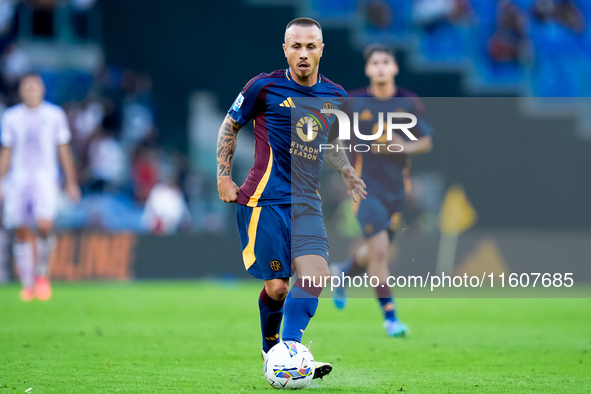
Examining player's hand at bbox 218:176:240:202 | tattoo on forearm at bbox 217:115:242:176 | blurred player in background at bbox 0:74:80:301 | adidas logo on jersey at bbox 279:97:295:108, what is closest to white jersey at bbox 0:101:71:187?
blurred player in background at bbox 0:74:80:301

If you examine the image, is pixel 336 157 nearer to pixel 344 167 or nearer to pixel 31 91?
pixel 344 167

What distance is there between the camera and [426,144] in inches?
311

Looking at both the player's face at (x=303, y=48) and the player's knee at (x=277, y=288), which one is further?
the player's knee at (x=277, y=288)

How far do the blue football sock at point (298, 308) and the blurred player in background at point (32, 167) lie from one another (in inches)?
256

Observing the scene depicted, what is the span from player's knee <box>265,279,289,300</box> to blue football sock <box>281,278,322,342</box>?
0.44 ft

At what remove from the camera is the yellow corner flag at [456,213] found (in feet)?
52.0

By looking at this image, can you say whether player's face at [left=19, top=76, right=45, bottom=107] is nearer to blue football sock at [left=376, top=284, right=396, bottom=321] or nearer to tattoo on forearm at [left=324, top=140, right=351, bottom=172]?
blue football sock at [left=376, top=284, right=396, bottom=321]

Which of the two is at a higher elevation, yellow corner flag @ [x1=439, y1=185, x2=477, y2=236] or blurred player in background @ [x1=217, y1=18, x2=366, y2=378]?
yellow corner flag @ [x1=439, y1=185, x2=477, y2=236]

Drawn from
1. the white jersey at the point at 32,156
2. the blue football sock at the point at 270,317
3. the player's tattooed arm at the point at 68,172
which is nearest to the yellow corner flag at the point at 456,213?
the player's tattooed arm at the point at 68,172

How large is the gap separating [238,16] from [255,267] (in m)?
14.3

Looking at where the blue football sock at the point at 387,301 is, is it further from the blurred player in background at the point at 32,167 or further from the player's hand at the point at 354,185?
the blurred player in background at the point at 32,167

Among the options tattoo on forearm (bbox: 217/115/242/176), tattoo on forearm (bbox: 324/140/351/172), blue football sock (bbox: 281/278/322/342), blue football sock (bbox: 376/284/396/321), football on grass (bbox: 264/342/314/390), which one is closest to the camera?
football on grass (bbox: 264/342/314/390)

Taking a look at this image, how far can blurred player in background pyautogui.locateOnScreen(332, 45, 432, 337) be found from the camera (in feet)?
26.3

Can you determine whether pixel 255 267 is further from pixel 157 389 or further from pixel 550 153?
pixel 550 153
